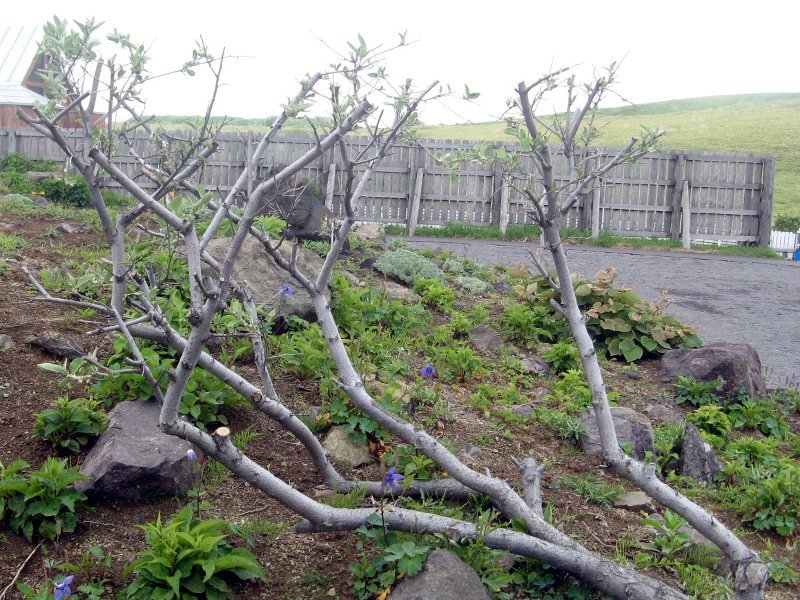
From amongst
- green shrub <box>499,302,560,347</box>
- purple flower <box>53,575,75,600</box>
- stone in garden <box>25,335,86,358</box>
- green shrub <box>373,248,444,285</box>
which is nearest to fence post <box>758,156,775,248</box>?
green shrub <box>373,248,444,285</box>

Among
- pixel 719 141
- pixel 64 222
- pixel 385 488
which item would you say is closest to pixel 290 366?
pixel 385 488

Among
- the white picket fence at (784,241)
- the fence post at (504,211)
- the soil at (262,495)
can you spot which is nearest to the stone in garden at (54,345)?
the soil at (262,495)

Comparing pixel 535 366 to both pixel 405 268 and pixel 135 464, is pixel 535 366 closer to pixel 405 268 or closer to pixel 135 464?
pixel 405 268

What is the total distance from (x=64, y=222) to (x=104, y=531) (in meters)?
5.84

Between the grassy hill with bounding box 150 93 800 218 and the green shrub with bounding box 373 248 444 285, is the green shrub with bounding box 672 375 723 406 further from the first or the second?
the grassy hill with bounding box 150 93 800 218

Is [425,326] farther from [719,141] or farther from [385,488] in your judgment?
[719,141]

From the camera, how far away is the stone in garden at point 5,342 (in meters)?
4.20

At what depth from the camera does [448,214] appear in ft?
58.7

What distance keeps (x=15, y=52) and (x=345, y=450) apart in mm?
26294

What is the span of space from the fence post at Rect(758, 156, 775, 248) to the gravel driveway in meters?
3.02

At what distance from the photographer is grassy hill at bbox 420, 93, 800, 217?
3744 centimetres

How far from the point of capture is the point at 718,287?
10859mm

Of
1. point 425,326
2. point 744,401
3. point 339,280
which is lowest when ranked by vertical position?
point 744,401

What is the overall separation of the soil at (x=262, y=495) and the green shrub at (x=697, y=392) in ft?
5.64
